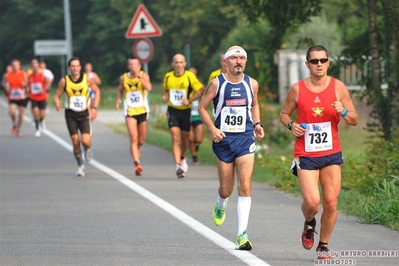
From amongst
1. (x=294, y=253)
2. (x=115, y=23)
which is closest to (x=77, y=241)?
(x=294, y=253)

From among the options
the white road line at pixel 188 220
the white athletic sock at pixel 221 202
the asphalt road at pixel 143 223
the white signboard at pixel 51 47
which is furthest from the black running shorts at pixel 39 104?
the white athletic sock at pixel 221 202

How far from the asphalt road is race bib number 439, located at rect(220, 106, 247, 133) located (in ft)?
3.45

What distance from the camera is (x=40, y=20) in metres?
77.3

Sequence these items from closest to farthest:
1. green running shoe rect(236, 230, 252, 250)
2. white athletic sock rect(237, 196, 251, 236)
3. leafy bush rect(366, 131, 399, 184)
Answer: green running shoe rect(236, 230, 252, 250), white athletic sock rect(237, 196, 251, 236), leafy bush rect(366, 131, 399, 184)

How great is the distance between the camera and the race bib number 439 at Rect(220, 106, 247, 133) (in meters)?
9.73

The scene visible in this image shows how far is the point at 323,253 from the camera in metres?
8.61

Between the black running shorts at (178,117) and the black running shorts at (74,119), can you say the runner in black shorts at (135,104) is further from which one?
the black running shorts at (74,119)

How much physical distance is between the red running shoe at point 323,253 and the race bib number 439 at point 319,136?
0.82 metres

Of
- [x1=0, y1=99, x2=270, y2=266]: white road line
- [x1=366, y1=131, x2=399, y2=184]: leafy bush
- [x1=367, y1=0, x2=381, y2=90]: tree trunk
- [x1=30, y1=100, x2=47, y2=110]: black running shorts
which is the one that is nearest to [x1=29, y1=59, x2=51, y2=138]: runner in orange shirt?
[x1=30, y1=100, x2=47, y2=110]: black running shorts

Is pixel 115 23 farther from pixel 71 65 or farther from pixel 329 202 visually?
pixel 329 202

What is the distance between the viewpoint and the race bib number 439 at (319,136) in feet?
28.0

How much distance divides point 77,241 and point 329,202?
2.65 metres

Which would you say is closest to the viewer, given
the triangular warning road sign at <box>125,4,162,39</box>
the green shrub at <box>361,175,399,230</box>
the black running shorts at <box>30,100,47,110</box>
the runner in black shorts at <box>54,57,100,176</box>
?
the green shrub at <box>361,175,399,230</box>

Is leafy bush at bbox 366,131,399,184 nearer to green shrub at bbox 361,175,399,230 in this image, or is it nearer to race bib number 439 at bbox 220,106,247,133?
green shrub at bbox 361,175,399,230
